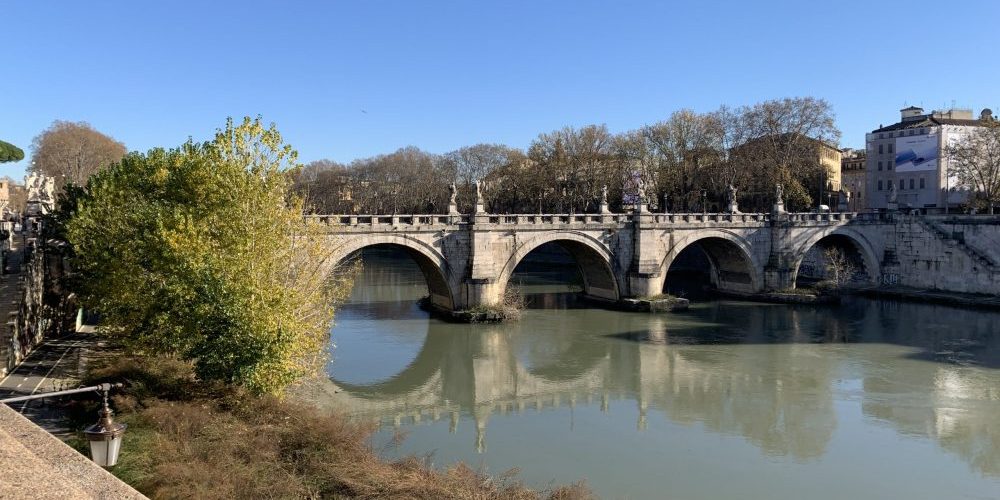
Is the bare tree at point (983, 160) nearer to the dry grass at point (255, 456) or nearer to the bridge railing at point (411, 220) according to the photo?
the bridge railing at point (411, 220)

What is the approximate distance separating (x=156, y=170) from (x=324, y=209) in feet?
165

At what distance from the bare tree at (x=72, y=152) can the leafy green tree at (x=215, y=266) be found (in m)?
40.4

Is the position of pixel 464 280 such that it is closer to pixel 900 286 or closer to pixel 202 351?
pixel 202 351

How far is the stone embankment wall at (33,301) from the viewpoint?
16.2m

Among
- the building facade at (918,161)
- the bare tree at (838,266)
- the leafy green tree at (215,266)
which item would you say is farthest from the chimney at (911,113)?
the leafy green tree at (215,266)

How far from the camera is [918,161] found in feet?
184

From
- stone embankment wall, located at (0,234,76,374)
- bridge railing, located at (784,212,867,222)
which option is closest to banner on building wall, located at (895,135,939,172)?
bridge railing, located at (784,212,867,222)

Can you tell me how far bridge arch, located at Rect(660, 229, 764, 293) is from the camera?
37781 mm

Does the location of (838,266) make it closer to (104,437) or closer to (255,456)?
(255,456)

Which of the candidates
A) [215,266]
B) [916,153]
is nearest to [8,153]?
[215,266]

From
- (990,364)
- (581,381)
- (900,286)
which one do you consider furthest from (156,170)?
(900,286)

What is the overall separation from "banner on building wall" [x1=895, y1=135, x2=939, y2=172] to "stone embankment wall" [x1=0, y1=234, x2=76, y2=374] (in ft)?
188

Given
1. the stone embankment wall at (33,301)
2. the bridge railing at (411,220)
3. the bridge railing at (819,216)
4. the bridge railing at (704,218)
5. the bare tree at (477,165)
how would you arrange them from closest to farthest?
the stone embankment wall at (33,301) → the bridge railing at (411,220) → the bridge railing at (704,218) → the bridge railing at (819,216) → the bare tree at (477,165)

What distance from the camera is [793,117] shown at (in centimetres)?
5144
